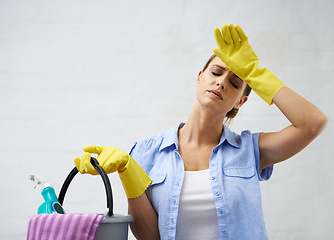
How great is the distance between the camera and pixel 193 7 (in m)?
2.16

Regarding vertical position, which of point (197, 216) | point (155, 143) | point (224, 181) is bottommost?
point (197, 216)

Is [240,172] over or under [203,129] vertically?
under

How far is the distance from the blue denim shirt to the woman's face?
0.13 meters

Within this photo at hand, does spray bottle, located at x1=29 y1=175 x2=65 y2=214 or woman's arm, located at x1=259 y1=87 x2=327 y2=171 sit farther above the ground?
woman's arm, located at x1=259 y1=87 x2=327 y2=171

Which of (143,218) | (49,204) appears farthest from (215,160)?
(49,204)

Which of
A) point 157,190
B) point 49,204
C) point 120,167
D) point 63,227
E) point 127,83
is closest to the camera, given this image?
point 63,227

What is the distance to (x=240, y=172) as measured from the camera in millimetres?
1250

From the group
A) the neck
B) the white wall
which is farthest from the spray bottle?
the white wall

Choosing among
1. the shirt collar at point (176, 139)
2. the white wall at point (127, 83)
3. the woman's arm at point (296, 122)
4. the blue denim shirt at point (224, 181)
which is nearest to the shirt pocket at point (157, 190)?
the blue denim shirt at point (224, 181)

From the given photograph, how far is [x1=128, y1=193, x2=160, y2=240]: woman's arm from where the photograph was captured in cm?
119

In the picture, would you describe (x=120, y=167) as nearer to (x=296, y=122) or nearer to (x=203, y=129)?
(x=203, y=129)

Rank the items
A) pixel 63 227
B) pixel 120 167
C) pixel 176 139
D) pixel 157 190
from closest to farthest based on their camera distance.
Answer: pixel 63 227 < pixel 120 167 < pixel 157 190 < pixel 176 139

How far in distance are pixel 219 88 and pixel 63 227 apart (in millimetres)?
685

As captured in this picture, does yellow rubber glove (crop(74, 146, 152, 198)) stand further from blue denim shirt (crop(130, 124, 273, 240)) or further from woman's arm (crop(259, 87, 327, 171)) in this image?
woman's arm (crop(259, 87, 327, 171))
